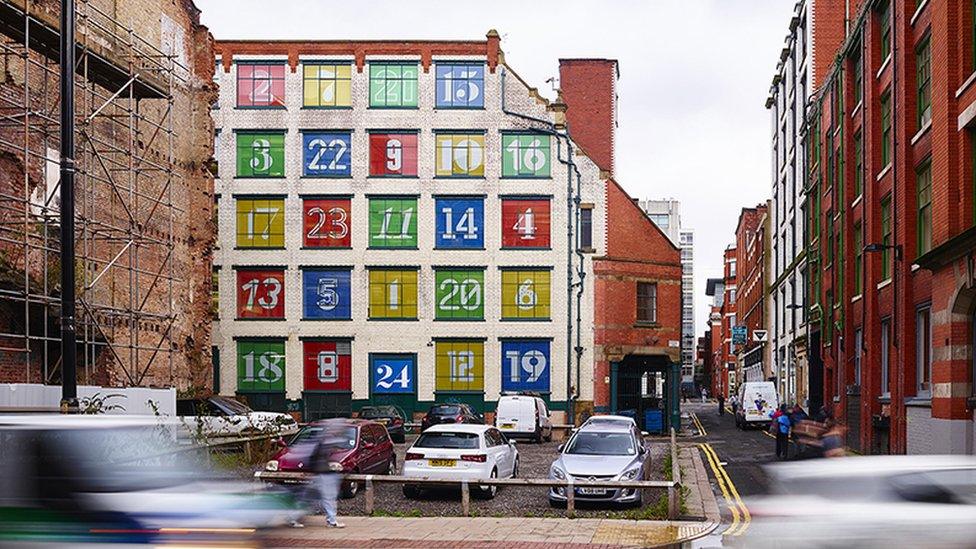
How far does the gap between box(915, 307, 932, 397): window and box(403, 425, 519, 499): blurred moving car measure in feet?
34.9

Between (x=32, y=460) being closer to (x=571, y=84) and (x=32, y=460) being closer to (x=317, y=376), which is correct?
(x=317, y=376)

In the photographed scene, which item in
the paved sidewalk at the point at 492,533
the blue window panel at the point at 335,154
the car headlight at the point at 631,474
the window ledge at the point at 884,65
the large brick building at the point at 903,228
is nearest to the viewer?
the paved sidewalk at the point at 492,533

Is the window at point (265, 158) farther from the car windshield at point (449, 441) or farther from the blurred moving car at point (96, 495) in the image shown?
the blurred moving car at point (96, 495)

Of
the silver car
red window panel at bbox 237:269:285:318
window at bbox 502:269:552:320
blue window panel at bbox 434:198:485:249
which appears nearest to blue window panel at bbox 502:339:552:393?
window at bbox 502:269:552:320

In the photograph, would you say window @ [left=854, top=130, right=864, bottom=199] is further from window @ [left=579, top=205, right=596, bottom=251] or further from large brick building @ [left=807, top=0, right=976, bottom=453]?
window @ [left=579, top=205, right=596, bottom=251]

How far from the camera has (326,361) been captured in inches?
1954

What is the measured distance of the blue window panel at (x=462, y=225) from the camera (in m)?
49.7

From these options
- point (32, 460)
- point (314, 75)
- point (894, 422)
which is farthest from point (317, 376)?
point (32, 460)

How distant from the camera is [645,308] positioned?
50875 millimetres

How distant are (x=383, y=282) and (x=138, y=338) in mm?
17213

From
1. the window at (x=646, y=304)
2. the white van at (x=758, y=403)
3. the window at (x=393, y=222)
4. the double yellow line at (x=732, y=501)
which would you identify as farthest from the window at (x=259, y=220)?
the double yellow line at (x=732, y=501)

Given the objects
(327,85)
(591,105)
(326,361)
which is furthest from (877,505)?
(591,105)

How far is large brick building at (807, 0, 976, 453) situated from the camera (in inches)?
875

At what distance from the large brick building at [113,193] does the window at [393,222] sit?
426 inches
